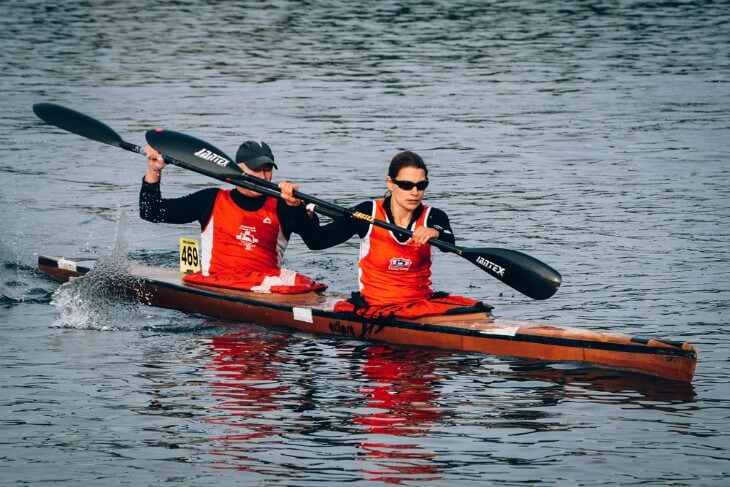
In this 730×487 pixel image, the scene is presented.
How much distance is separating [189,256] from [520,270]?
3976 mm

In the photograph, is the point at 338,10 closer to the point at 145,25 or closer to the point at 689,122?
the point at 145,25

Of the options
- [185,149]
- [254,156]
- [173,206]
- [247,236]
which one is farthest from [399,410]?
[185,149]

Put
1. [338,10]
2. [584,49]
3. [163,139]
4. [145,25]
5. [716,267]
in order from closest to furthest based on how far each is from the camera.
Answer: [163,139]
[716,267]
[584,49]
[145,25]
[338,10]

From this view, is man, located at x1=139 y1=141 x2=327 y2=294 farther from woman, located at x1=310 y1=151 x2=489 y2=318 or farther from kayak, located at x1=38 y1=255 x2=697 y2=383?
woman, located at x1=310 y1=151 x2=489 y2=318

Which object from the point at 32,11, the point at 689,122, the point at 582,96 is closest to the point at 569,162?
the point at 689,122

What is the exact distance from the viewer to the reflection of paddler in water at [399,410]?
31.0 ft

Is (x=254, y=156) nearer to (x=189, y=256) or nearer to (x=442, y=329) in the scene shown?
(x=189, y=256)

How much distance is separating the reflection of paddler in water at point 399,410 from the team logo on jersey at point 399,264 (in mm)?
711

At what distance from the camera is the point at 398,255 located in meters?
12.7

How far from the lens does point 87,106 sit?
27750mm

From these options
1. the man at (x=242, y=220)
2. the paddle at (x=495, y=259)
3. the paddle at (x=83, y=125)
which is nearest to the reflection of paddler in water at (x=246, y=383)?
the man at (x=242, y=220)

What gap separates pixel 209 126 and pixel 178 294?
38.5ft

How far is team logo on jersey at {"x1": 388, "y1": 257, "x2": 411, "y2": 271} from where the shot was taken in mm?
12656

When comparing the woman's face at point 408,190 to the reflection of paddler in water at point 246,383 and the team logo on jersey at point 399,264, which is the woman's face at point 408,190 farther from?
the reflection of paddler in water at point 246,383
